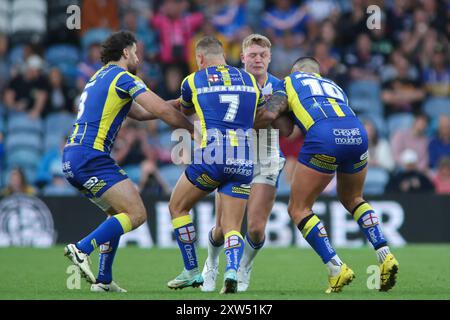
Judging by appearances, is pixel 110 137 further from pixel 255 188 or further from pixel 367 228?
pixel 367 228

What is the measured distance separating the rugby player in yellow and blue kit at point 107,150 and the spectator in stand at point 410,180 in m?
8.68

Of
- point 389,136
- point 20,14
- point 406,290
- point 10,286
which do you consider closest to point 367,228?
point 406,290

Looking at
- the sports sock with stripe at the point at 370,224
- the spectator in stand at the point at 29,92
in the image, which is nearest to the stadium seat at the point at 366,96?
the spectator in stand at the point at 29,92

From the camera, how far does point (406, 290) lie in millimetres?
9398

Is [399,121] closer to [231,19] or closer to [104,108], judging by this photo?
[231,19]

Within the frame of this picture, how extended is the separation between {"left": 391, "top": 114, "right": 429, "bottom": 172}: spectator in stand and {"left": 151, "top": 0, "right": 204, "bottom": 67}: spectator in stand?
449 cm

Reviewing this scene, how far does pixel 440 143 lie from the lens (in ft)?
59.2

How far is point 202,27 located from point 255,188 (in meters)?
9.97

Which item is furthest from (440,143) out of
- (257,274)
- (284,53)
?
(257,274)

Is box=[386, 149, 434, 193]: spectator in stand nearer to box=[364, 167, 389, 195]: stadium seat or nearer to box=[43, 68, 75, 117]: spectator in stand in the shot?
box=[364, 167, 389, 195]: stadium seat

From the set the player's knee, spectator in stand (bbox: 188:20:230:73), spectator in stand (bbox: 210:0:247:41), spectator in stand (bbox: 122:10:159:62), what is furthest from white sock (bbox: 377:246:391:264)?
spectator in stand (bbox: 210:0:247:41)

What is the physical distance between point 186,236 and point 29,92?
34.4 feet

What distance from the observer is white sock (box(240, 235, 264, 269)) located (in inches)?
390

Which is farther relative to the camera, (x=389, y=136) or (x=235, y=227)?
(x=389, y=136)
